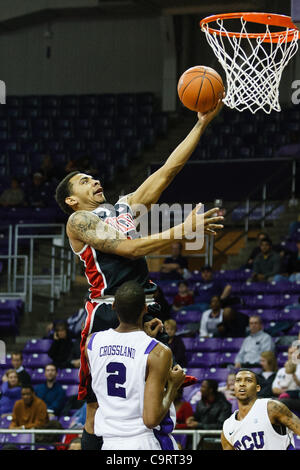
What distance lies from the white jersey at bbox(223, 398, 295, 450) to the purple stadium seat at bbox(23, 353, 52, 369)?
571 centimetres

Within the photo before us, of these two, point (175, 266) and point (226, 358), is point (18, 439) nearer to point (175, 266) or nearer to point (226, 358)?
point (226, 358)

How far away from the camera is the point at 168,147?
1905 cm

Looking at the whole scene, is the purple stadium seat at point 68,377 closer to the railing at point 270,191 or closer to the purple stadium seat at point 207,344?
the purple stadium seat at point 207,344

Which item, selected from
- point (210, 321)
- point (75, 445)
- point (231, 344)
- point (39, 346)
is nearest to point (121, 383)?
point (75, 445)

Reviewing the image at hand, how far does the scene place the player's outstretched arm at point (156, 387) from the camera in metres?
4.67

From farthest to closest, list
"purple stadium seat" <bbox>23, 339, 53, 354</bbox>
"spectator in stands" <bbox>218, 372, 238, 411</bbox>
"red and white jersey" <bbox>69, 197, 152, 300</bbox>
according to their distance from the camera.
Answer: "purple stadium seat" <bbox>23, 339, 53, 354</bbox> → "spectator in stands" <bbox>218, 372, 238, 411</bbox> → "red and white jersey" <bbox>69, 197, 152, 300</bbox>

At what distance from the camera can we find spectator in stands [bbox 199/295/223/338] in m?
11.8

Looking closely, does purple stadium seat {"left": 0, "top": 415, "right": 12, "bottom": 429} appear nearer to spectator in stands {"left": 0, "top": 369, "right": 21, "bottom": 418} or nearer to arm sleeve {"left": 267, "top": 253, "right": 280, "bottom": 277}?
spectator in stands {"left": 0, "top": 369, "right": 21, "bottom": 418}

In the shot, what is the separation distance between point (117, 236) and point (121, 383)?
89 centimetres

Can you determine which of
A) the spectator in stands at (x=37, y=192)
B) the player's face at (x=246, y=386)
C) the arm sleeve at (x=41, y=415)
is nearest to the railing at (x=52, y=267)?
the spectator in stands at (x=37, y=192)

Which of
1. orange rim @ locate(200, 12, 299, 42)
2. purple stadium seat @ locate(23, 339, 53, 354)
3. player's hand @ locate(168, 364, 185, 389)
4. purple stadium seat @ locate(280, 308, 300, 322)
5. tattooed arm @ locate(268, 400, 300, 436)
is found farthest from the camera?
purple stadium seat @ locate(23, 339, 53, 354)

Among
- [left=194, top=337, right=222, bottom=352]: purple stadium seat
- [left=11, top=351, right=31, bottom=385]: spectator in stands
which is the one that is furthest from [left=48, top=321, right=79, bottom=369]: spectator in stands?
[left=194, top=337, right=222, bottom=352]: purple stadium seat

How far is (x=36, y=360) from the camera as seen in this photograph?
1226 centimetres

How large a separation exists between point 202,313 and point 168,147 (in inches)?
287
